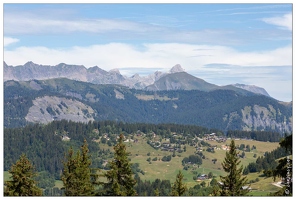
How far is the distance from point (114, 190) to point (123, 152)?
4795 mm

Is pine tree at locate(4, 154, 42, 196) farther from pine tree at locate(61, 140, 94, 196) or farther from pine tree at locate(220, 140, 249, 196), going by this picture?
pine tree at locate(220, 140, 249, 196)

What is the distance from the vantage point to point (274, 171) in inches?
1396

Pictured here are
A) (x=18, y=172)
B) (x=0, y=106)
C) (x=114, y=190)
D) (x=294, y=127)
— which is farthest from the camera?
(x=18, y=172)

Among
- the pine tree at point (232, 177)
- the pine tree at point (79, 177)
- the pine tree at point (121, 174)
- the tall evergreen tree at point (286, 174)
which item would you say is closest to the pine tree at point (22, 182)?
the pine tree at point (79, 177)

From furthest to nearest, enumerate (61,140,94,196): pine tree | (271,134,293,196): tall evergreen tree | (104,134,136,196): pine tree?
(61,140,94,196): pine tree
(104,134,136,196): pine tree
(271,134,293,196): tall evergreen tree

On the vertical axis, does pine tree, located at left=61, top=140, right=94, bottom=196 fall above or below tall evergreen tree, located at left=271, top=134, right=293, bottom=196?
below

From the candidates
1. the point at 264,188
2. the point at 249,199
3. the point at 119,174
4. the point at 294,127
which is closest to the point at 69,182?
the point at 119,174

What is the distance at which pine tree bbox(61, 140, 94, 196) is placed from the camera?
52.6 m

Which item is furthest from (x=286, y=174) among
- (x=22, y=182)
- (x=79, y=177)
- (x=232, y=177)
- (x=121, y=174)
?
(x=22, y=182)

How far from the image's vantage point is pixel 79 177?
179 feet

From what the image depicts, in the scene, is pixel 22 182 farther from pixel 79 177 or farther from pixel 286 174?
pixel 286 174

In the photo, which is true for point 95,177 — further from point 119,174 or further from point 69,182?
point 69,182

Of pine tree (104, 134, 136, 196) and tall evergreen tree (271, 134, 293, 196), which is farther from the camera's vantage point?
pine tree (104, 134, 136, 196)

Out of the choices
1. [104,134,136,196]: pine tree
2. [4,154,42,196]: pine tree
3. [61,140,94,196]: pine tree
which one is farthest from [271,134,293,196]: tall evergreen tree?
[4,154,42,196]: pine tree
